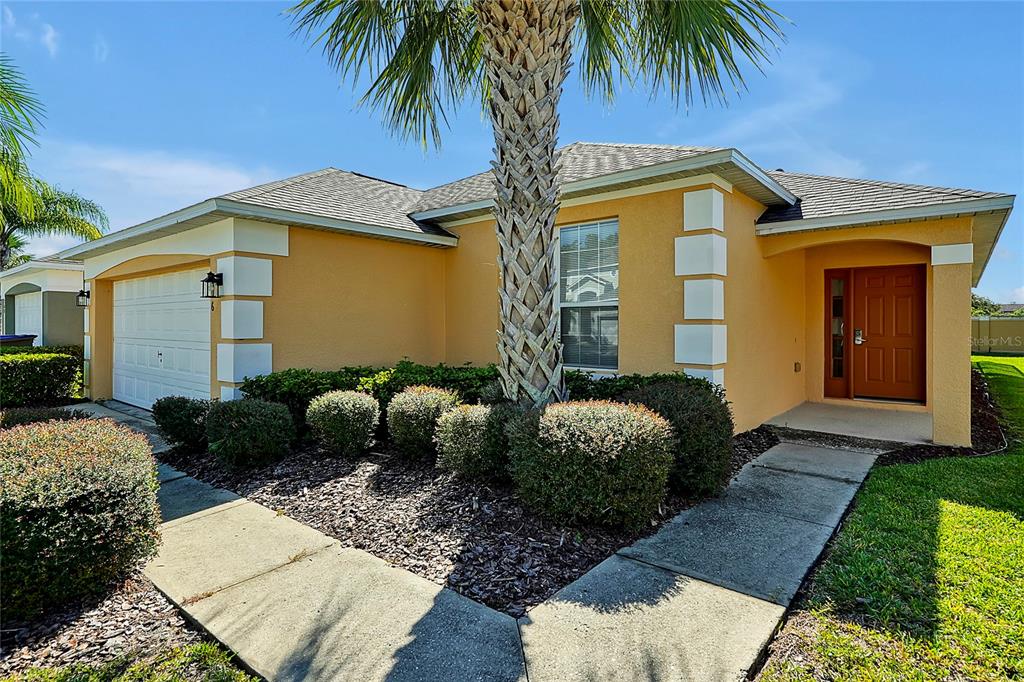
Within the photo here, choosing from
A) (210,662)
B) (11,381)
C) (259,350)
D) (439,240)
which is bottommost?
(210,662)

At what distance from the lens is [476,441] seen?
5078 millimetres

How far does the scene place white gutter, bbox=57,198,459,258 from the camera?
23.9ft

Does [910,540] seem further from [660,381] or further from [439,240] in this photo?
[439,240]

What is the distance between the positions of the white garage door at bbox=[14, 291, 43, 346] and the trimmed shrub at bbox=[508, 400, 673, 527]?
20.3 metres

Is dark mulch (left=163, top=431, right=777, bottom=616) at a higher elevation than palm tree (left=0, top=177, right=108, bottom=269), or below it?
below

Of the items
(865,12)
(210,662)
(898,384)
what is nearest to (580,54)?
(865,12)

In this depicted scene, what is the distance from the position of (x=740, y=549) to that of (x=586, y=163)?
6.77 meters

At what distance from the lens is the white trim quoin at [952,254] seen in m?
6.69

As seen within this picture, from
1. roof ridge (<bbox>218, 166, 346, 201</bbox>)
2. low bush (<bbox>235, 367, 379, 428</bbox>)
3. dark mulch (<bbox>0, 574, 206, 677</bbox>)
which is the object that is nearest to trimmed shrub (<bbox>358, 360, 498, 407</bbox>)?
low bush (<bbox>235, 367, 379, 428</bbox>)

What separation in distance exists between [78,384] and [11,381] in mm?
1535

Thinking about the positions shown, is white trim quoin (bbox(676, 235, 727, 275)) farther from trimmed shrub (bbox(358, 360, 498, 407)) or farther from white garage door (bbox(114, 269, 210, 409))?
white garage door (bbox(114, 269, 210, 409))

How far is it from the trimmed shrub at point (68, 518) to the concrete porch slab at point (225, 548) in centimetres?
30

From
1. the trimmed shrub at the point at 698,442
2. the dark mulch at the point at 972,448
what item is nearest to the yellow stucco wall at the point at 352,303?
the trimmed shrub at the point at 698,442

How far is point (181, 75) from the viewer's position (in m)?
8.12
